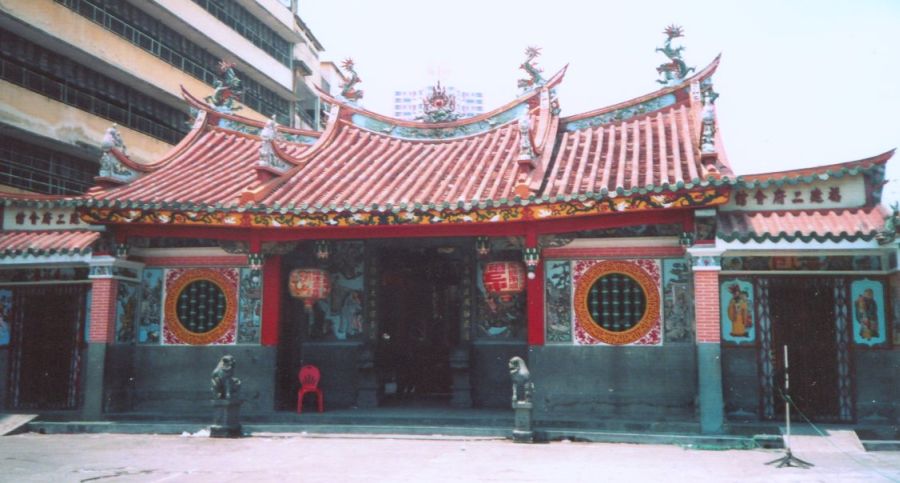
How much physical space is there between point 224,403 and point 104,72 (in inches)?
540

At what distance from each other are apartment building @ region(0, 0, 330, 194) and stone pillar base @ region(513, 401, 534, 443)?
12.4 m

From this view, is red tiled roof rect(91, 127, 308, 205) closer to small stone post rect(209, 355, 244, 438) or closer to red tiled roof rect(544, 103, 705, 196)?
small stone post rect(209, 355, 244, 438)

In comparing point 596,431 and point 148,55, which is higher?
point 148,55

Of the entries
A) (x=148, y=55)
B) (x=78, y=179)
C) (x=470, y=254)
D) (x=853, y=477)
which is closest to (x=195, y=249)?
(x=470, y=254)

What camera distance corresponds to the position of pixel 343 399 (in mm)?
13359

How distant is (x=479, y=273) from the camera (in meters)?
13.2

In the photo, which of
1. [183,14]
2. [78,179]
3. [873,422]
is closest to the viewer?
[873,422]

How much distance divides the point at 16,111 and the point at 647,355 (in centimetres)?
1545

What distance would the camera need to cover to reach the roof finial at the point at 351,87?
50.9ft

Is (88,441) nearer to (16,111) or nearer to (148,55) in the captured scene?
(16,111)

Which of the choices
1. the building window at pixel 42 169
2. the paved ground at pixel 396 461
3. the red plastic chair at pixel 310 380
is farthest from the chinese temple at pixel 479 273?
the building window at pixel 42 169

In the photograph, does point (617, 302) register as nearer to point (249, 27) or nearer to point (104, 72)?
point (104, 72)

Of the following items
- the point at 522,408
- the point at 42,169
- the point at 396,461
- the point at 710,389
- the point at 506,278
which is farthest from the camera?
the point at 42,169

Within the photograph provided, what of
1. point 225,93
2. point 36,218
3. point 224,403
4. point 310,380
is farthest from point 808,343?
point 36,218
